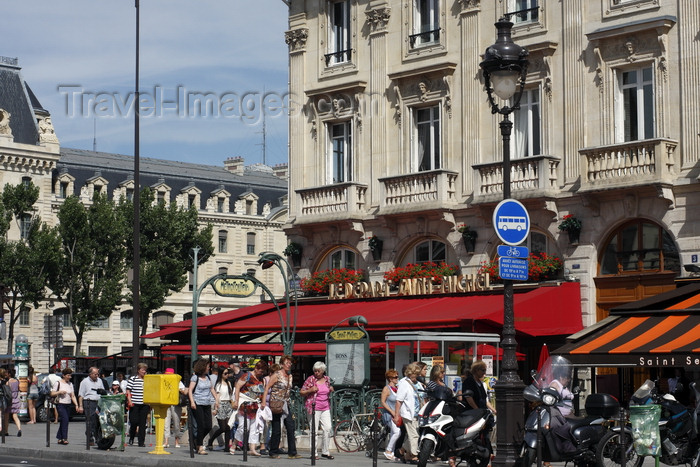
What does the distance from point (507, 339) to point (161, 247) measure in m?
50.2

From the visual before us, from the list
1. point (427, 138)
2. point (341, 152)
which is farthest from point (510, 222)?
point (341, 152)

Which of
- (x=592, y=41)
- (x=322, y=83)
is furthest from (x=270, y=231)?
(x=592, y=41)

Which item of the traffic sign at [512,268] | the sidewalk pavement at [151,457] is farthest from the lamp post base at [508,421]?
the sidewalk pavement at [151,457]

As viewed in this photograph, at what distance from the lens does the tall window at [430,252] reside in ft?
104

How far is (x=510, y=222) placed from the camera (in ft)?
58.3

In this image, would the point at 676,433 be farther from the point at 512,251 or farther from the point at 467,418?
A: the point at 512,251

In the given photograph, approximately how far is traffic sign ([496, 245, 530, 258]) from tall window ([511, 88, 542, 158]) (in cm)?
1200

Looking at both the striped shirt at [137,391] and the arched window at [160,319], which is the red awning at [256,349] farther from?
the striped shirt at [137,391]

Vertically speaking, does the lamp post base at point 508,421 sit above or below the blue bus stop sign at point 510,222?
below

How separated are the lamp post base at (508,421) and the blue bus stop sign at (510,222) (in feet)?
6.69

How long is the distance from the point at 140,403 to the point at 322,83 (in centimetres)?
1290

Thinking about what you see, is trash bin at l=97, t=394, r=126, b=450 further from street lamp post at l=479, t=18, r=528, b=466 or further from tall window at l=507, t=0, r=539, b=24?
tall window at l=507, t=0, r=539, b=24

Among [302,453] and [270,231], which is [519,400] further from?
[270,231]

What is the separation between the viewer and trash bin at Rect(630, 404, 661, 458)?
663 inches
